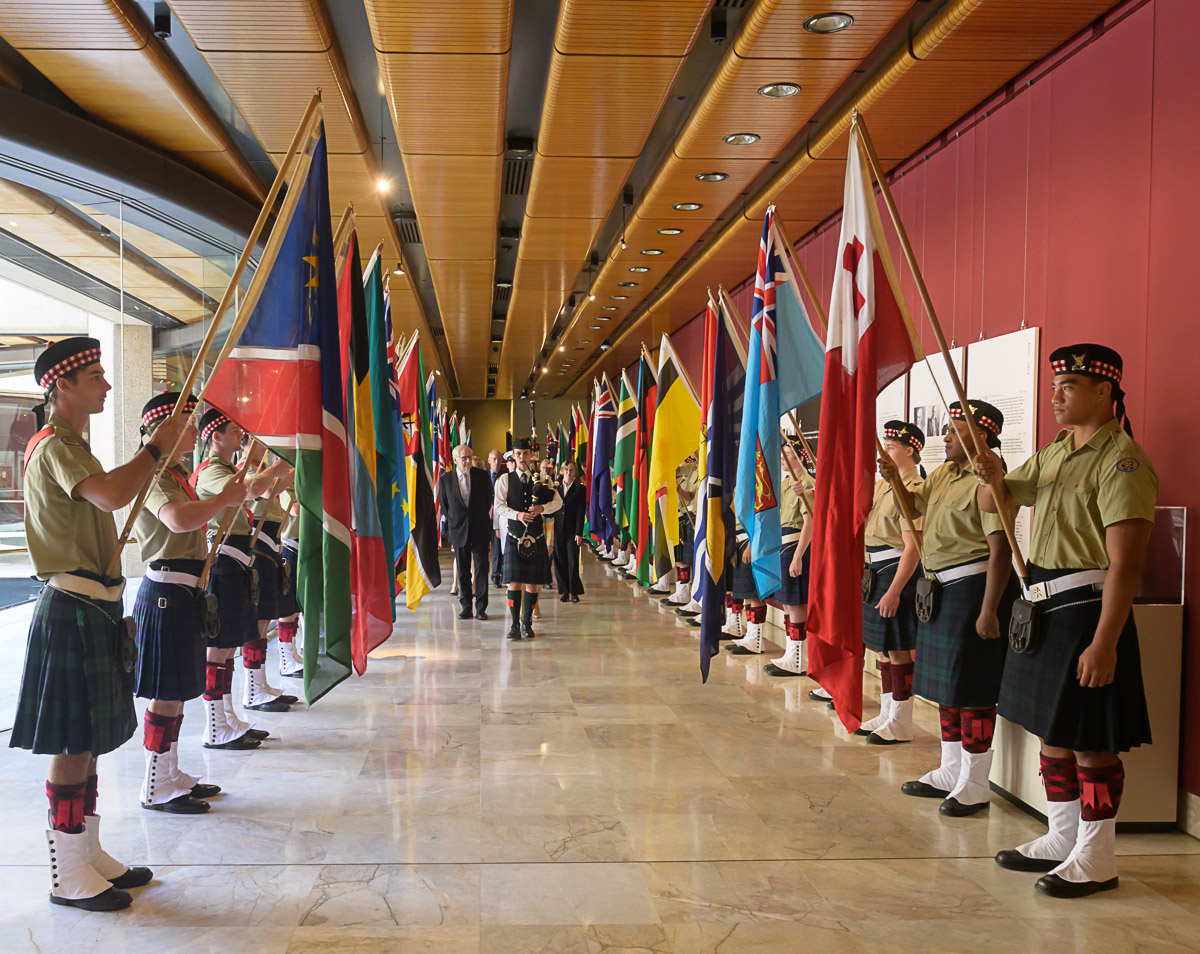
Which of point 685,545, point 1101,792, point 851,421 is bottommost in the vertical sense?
point 1101,792

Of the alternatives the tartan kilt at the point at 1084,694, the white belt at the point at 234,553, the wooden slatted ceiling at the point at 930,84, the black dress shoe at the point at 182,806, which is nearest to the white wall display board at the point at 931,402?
the wooden slatted ceiling at the point at 930,84

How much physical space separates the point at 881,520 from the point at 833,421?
5.82ft

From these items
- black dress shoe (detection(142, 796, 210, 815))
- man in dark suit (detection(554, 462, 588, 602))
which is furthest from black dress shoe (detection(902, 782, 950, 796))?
man in dark suit (detection(554, 462, 588, 602))

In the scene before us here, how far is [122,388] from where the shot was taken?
652cm

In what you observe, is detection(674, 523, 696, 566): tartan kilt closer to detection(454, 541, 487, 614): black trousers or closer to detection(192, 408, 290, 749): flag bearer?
detection(454, 541, 487, 614): black trousers

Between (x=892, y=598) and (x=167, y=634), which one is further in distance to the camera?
(x=892, y=598)

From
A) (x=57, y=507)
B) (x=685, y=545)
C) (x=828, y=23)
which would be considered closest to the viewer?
(x=57, y=507)

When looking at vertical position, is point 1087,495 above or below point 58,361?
below

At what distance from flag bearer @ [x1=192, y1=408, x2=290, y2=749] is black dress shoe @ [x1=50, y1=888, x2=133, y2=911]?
1819mm

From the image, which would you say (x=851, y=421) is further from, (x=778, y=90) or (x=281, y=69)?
(x=281, y=69)

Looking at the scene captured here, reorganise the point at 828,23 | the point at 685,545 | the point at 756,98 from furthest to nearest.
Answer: the point at 685,545
the point at 756,98
the point at 828,23

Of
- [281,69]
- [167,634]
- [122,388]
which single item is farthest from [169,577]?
[122,388]

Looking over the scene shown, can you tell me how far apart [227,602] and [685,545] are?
626cm

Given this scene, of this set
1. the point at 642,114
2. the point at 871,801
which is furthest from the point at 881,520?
the point at 642,114
